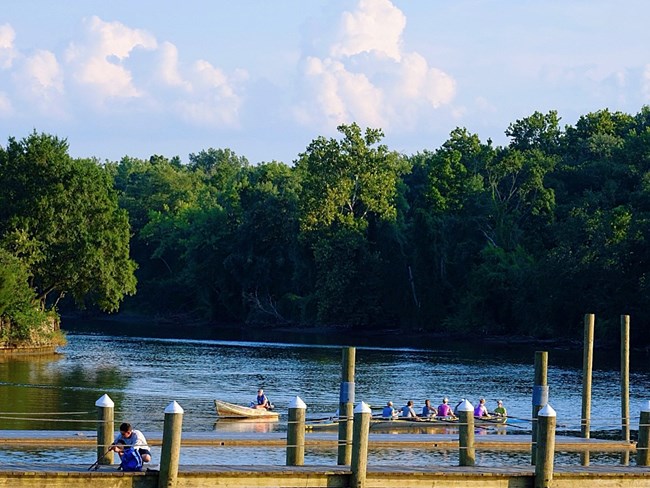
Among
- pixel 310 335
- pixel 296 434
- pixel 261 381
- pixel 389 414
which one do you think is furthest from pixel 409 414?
pixel 310 335

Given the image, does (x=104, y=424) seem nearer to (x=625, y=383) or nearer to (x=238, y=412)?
(x=625, y=383)

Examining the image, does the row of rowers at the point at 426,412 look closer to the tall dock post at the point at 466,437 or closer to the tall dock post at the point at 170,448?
the tall dock post at the point at 466,437

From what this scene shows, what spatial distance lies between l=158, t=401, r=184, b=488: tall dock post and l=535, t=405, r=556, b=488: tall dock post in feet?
21.0

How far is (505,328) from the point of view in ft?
365

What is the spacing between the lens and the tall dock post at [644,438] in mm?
29328

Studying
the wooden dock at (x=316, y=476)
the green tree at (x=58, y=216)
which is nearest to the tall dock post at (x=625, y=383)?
the wooden dock at (x=316, y=476)

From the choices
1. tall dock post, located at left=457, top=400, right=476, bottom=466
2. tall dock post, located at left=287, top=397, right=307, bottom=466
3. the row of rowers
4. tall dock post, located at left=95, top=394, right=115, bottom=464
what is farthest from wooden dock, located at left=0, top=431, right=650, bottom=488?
the row of rowers

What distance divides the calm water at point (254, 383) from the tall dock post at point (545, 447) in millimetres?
10045

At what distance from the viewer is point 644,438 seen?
29.9 m

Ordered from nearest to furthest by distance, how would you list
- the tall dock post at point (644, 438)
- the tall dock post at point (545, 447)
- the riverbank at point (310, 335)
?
the tall dock post at point (545, 447) < the tall dock post at point (644, 438) < the riverbank at point (310, 335)

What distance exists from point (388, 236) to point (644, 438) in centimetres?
9358

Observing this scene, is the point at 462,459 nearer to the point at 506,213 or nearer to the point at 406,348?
the point at 406,348

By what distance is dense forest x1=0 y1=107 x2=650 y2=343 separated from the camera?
83.9m

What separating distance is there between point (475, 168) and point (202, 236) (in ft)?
101
